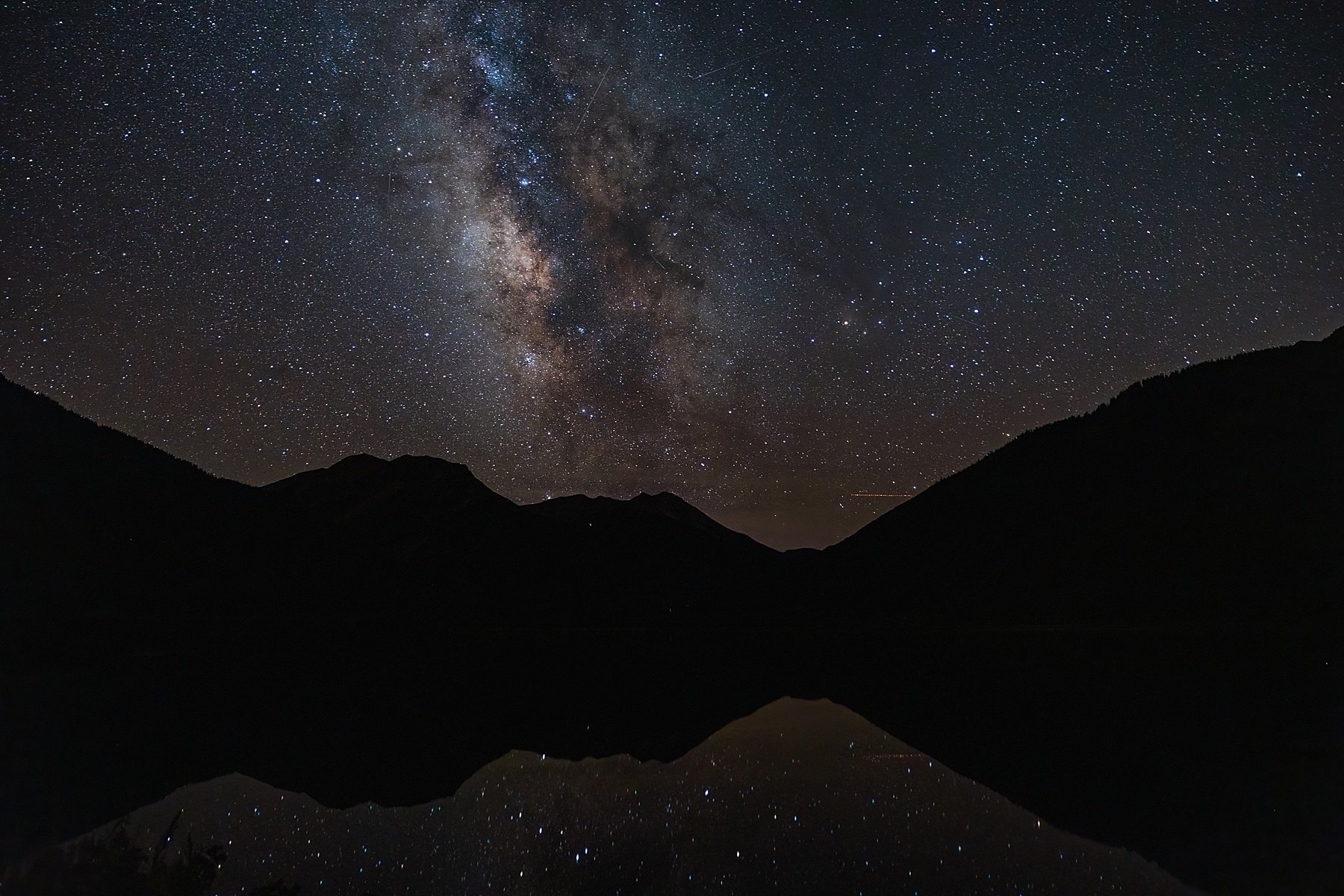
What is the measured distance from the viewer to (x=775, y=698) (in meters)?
26.7

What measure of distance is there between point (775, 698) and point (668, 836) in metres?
16.8

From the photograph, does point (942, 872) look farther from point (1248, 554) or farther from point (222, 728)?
point (1248, 554)

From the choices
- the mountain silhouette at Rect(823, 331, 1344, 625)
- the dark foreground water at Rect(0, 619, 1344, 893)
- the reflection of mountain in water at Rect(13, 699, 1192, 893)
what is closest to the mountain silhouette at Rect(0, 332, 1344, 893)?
the dark foreground water at Rect(0, 619, 1344, 893)

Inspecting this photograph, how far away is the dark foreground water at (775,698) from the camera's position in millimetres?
11016

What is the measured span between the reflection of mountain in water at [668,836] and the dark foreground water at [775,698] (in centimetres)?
90

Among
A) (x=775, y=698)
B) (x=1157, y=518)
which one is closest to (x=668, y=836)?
(x=775, y=698)

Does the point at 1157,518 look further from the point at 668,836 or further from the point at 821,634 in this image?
the point at 668,836

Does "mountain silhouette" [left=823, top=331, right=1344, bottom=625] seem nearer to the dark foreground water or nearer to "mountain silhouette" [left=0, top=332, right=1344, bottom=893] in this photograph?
"mountain silhouette" [left=0, top=332, right=1344, bottom=893]

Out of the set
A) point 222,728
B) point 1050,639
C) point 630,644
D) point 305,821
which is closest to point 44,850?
point 305,821

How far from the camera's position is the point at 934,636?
299 ft

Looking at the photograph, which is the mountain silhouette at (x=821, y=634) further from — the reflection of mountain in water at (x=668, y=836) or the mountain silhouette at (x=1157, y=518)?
the reflection of mountain in water at (x=668, y=836)

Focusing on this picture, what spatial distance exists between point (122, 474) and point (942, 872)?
153 m

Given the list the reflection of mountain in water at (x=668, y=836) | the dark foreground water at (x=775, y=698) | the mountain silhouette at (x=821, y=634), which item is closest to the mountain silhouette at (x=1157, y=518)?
the mountain silhouette at (x=821, y=634)

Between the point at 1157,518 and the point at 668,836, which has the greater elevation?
the point at 1157,518
